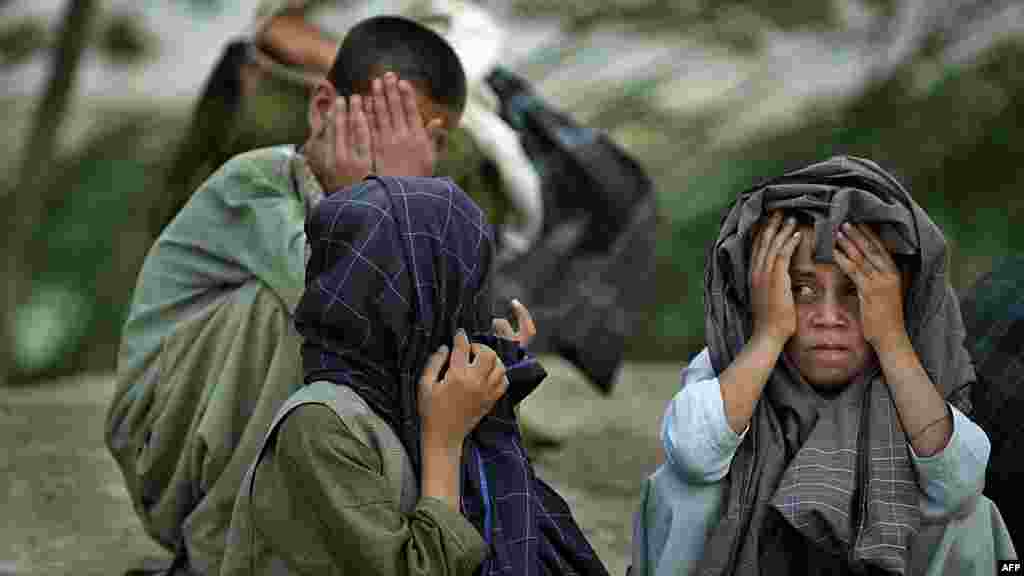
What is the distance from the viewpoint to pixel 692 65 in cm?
882

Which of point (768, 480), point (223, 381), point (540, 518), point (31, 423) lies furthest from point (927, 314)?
point (31, 423)

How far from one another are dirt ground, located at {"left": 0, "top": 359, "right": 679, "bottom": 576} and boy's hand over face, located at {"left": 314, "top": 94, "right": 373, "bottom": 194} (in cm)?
118

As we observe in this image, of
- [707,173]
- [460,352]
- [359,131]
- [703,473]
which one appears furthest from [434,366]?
[707,173]

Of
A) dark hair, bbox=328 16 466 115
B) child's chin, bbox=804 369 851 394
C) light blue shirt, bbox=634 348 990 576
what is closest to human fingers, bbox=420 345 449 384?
light blue shirt, bbox=634 348 990 576

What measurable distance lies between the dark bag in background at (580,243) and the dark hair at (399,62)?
1680mm

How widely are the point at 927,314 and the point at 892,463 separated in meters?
0.28

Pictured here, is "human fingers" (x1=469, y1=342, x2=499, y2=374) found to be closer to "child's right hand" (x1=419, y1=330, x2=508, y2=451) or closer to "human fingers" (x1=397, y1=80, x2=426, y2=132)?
"child's right hand" (x1=419, y1=330, x2=508, y2=451)

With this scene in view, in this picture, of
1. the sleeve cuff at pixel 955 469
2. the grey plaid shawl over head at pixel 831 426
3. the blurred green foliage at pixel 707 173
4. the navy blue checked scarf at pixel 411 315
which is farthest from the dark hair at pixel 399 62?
the blurred green foliage at pixel 707 173

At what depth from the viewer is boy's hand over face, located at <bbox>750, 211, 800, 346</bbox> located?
3012 millimetres

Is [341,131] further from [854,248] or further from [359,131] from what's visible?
[854,248]

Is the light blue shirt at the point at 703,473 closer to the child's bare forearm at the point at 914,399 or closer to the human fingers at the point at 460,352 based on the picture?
the child's bare forearm at the point at 914,399

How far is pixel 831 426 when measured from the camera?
303 centimetres

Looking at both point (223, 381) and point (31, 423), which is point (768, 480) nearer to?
point (223, 381)

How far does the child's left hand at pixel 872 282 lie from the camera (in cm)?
297
